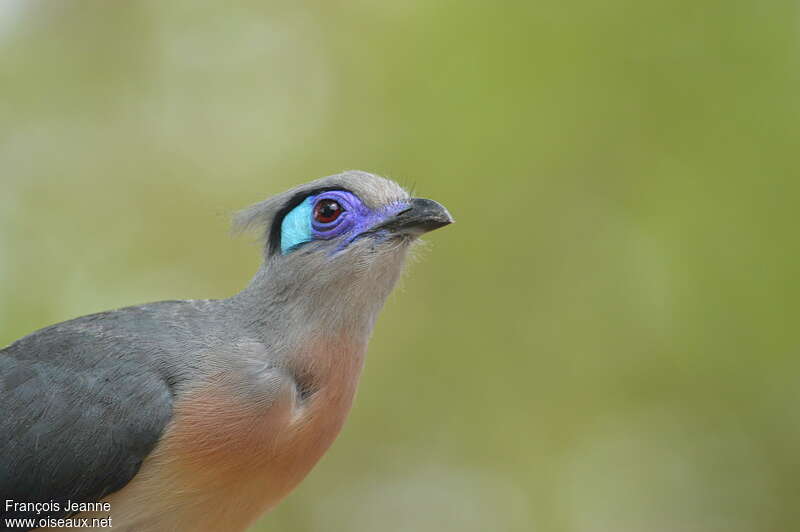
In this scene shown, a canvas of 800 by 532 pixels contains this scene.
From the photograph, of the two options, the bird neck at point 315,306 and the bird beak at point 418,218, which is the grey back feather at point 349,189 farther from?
the bird neck at point 315,306

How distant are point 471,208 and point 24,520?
523cm

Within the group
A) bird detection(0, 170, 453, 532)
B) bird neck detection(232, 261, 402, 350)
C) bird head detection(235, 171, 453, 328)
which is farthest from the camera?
bird head detection(235, 171, 453, 328)

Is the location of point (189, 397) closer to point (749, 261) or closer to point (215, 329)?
point (215, 329)

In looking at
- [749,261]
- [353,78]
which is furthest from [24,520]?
[749,261]

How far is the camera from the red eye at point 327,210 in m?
4.22

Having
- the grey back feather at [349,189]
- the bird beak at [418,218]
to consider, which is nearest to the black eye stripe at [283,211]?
the grey back feather at [349,189]

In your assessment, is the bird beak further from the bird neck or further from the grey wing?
the grey wing

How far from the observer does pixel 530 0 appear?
861 cm

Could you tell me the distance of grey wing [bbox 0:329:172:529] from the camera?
361 cm

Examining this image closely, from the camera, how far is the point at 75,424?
3.76 m

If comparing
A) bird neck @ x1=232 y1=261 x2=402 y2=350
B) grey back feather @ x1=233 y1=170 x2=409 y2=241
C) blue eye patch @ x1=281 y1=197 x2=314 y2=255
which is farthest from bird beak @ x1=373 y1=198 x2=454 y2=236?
blue eye patch @ x1=281 y1=197 x2=314 y2=255

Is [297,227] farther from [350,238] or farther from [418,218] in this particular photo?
[418,218]

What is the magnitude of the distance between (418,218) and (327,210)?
1.43 ft

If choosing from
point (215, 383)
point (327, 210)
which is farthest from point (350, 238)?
Answer: point (215, 383)
